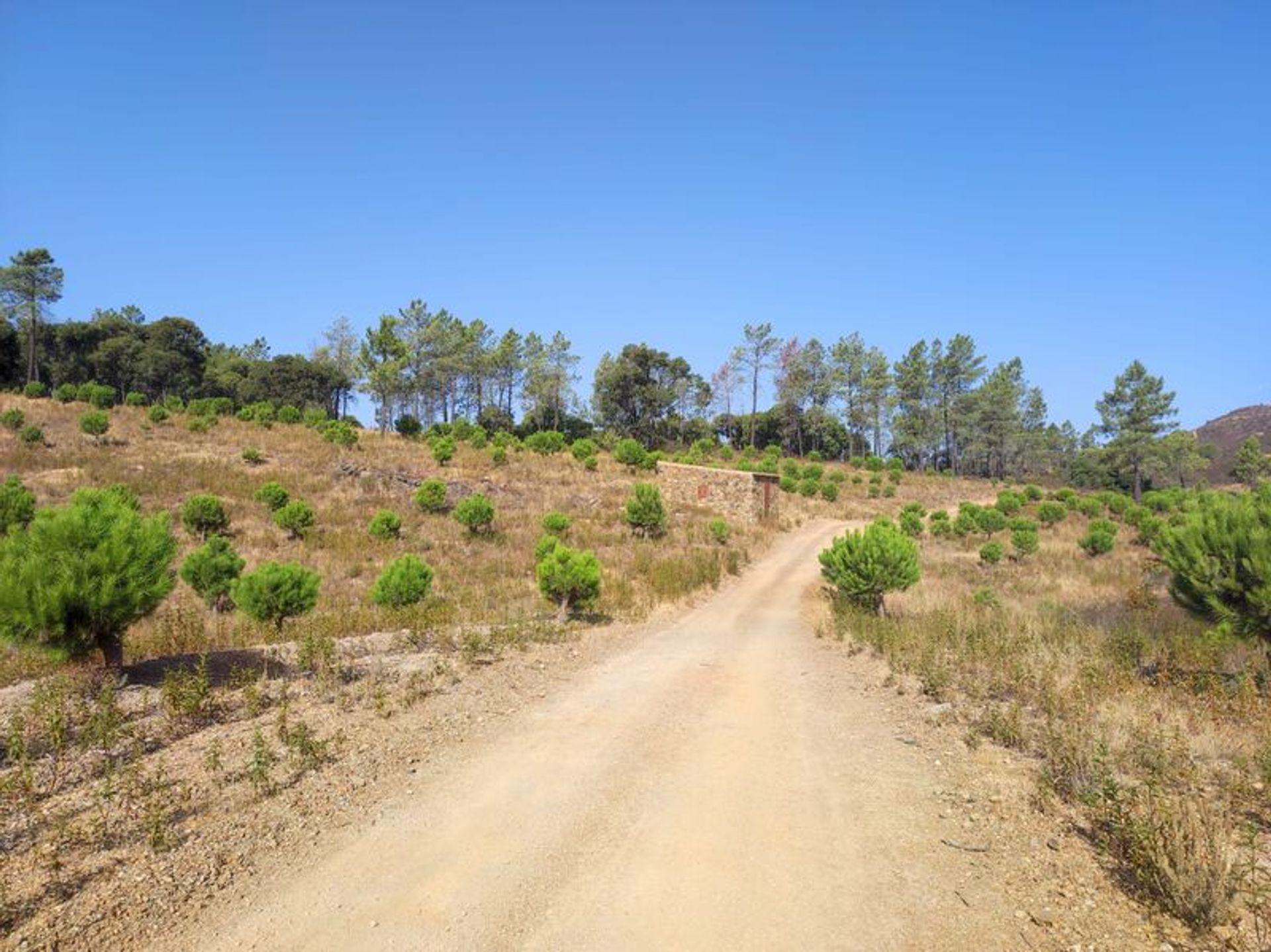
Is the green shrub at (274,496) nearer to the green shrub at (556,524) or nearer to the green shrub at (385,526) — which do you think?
the green shrub at (385,526)

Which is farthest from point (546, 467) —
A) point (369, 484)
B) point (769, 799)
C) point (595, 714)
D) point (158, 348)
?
point (158, 348)

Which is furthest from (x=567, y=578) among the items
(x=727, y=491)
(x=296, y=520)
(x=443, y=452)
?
(x=443, y=452)

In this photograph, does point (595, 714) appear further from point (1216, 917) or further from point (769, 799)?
point (1216, 917)

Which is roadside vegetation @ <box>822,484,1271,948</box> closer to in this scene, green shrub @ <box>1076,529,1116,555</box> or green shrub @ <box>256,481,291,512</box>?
green shrub @ <box>1076,529,1116,555</box>

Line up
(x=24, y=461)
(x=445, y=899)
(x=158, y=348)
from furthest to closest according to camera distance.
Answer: (x=158, y=348), (x=24, y=461), (x=445, y=899)

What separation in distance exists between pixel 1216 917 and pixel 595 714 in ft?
16.7

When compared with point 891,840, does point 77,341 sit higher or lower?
higher

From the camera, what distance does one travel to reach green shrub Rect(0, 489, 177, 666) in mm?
6289

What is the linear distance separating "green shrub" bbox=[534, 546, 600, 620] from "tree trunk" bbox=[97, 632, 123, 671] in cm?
656

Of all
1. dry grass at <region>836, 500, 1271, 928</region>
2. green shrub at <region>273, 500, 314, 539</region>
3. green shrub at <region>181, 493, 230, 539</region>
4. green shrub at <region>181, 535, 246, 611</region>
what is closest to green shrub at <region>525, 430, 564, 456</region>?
green shrub at <region>273, 500, 314, 539</region>

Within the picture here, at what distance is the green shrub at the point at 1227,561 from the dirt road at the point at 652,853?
183 inches

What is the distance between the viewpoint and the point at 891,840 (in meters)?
4.46

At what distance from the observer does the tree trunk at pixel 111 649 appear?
6.96m

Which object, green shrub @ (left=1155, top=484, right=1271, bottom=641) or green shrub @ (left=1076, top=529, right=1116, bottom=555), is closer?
green shrub @ (left=1155, top=484, right=1271, bottom=641)
